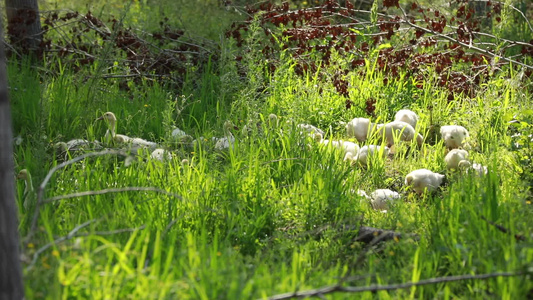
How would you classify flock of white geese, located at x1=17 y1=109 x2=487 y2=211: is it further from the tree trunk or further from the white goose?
the tree trunk

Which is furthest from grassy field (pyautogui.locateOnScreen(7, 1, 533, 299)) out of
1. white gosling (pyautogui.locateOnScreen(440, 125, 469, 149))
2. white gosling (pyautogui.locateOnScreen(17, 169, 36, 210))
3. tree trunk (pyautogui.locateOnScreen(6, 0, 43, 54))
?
tree trunk (pyautogui.locateOnScreen(6, 0, 43, 54))

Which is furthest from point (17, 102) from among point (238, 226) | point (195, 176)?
point (238, 226)

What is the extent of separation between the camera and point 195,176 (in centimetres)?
392

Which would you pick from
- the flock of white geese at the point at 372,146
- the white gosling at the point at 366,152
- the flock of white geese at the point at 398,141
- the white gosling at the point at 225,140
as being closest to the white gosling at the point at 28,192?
the flock of white geese at the point at 372,146

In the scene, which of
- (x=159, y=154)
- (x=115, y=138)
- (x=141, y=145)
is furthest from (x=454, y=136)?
(x=115, y=138)

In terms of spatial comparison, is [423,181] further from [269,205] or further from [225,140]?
[225,140]

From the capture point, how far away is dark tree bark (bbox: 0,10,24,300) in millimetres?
1935

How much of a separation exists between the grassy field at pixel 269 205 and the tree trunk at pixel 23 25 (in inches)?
32.1

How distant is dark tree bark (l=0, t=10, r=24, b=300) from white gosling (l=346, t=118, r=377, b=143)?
131 inches

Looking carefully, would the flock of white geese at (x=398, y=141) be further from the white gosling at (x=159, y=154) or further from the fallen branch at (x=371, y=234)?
the white gosling at (x=159, y=154)

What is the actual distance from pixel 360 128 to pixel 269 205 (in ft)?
5.35

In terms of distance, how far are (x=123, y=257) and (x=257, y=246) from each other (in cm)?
115

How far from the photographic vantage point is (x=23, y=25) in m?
Result: 6.71

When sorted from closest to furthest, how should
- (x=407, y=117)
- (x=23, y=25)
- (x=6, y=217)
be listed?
1. (x=6, y=217)
2. (x=407, y=117)
3. (x=23, y=25)
